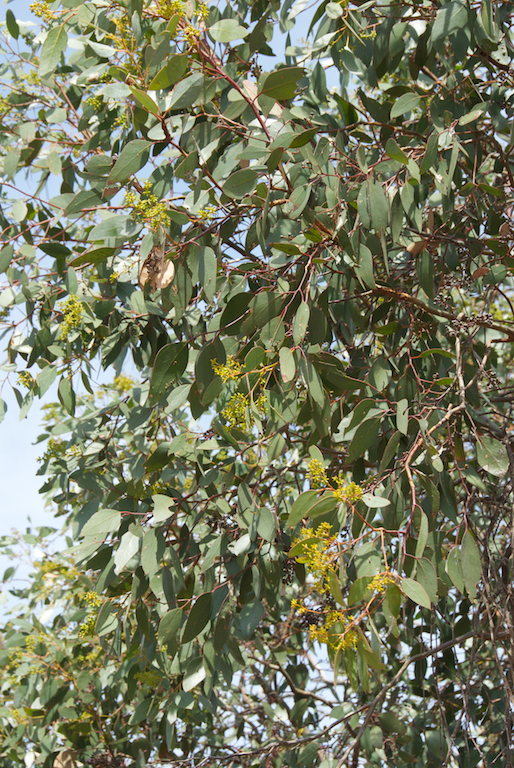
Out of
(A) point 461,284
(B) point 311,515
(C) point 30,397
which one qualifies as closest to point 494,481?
(A) point 461,284

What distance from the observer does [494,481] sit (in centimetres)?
211

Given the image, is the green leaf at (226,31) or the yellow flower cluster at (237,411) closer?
the yellow flower cluster at (237,411)

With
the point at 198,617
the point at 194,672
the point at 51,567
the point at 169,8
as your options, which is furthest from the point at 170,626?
the point at 51,567

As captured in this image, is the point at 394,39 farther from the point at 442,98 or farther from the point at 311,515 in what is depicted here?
the point at 311,515

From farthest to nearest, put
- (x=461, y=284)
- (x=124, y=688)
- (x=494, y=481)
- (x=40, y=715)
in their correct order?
1. (x=40, y=715)
2. (x=124, y=688)
3. (x=494, y=481)
4. (x=461, y=284)

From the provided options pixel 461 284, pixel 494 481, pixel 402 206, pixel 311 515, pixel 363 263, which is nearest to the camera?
pixel 311 515

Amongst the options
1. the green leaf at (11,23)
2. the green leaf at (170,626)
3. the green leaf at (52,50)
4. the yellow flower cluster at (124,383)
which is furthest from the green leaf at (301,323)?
the yellow flower cluster at (124,383)

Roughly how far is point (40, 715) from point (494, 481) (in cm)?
218

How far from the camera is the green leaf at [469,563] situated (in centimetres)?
132

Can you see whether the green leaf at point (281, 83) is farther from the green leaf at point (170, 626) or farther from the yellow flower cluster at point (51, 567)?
the yellow flower cluster at point (51, 567)

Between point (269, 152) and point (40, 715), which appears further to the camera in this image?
point (40, 715)

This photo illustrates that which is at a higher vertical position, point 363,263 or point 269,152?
point 269,152

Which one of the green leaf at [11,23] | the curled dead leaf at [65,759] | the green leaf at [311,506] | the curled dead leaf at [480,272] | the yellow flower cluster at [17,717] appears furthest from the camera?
the yellow flower cluster at [17,717]

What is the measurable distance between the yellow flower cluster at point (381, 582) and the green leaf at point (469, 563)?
0.88 ft
